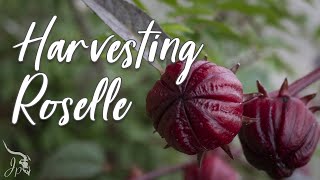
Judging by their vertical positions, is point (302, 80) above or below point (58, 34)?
below

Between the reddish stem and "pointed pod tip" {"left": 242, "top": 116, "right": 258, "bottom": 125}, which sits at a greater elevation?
the reddish stem

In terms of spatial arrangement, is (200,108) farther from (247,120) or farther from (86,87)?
(86,87)

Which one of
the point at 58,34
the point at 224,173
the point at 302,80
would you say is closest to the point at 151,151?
the point at 58,34

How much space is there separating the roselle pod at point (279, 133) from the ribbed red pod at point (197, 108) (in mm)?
73

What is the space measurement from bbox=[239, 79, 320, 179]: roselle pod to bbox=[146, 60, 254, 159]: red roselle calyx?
7 cm

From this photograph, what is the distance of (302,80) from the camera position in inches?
28.8

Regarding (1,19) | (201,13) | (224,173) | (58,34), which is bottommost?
(224,173)

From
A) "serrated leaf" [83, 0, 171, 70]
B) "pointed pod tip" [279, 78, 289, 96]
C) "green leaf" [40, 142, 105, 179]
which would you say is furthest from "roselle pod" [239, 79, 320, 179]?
"green leaf" [40, 142, 105, 179]

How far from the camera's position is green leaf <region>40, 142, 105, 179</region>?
1.27 m

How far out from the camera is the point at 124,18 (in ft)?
2.06

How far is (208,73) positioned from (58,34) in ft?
2.73

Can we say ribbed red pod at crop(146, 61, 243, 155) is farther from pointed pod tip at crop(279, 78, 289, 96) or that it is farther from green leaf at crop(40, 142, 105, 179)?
green leaf at crop(40, 142, 105, 179)

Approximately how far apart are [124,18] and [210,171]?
1.19ft

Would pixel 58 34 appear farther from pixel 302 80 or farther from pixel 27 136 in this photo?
pixel 302 80
